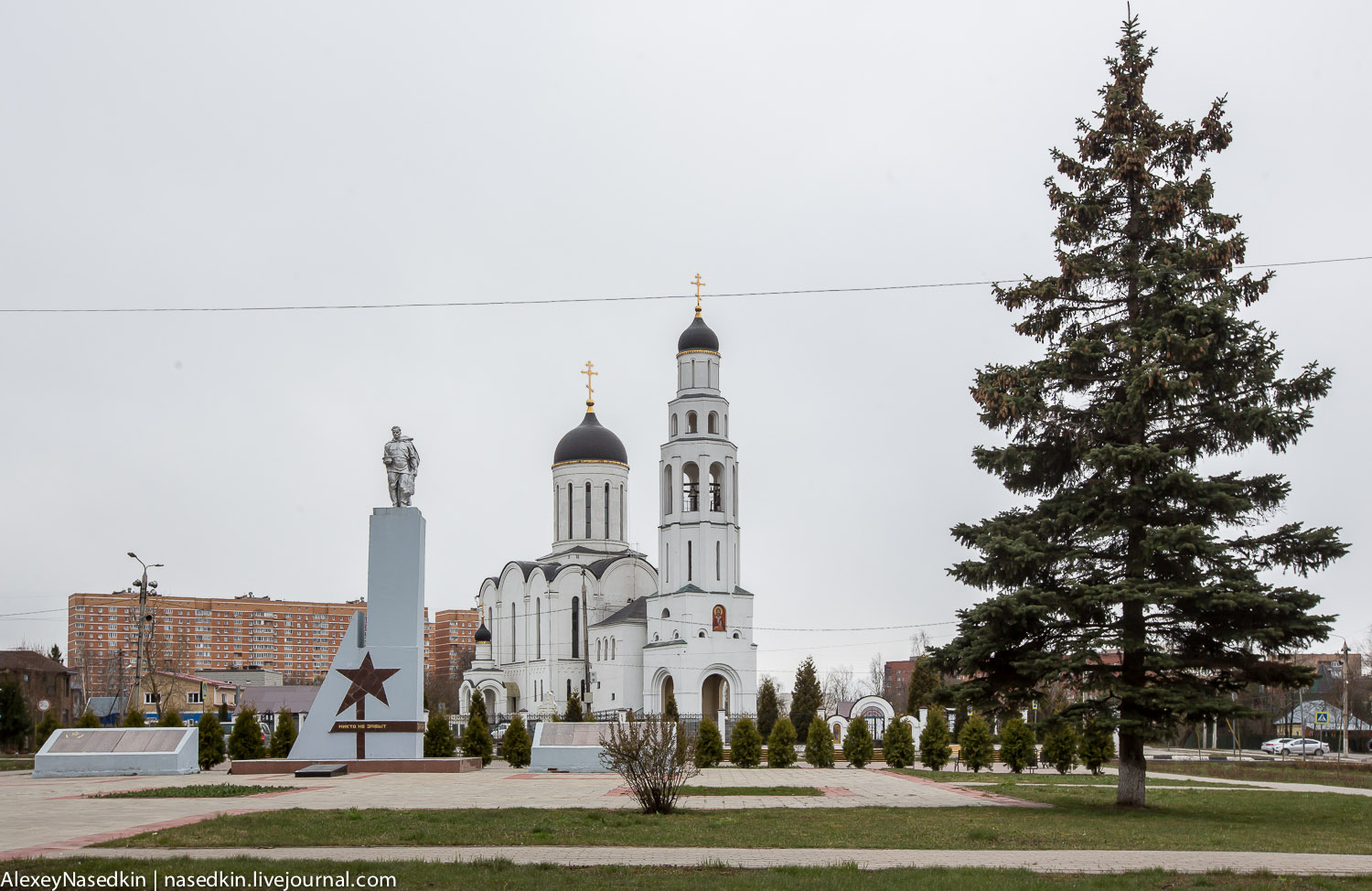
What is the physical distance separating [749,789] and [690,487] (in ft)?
116

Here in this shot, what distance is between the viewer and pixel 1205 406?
16.5 meters

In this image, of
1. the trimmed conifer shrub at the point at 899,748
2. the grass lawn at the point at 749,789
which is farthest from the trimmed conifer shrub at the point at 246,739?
the trimmed conifer shrub at the point at 899,748

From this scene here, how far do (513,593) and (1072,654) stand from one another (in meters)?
50.5

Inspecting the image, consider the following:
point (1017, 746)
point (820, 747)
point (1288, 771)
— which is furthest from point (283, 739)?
point (1288, 771)

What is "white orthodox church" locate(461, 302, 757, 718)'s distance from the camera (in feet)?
176

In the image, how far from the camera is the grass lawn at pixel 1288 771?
2739 centimetres

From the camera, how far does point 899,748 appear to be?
107ft

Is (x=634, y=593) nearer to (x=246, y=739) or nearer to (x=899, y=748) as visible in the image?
(x=899, y=748)

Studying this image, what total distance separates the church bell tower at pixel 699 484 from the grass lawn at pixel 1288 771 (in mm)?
22247

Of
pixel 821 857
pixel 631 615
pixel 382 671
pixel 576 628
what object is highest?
pixel 382 671

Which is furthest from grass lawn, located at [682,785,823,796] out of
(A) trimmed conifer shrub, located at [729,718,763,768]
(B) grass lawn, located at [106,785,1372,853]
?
(A) trimmed conifer shrub, located at [729,718,763,768]

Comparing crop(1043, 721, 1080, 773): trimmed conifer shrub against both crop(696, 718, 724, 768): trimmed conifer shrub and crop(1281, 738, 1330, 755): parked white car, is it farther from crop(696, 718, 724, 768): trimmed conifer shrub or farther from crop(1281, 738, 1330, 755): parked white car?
crop(1281, 738, 1330, 755): parked white car

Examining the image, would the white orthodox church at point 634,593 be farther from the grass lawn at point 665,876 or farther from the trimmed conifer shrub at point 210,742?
the grass lawn at point 665,876

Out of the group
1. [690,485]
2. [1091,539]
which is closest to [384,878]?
[1091,539]
